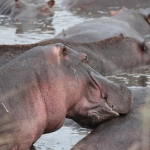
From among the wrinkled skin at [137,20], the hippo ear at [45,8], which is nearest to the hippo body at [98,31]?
the wrinkled skin at [137,20]

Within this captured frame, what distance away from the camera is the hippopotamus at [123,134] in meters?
4.73

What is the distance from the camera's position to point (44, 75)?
444cm

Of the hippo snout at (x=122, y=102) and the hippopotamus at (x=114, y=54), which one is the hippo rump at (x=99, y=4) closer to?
the hippopotamus at (x=114, y=54)

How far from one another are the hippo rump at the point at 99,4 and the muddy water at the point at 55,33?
238 millimetres

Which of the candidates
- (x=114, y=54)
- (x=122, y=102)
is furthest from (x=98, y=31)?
(x=122, y=102)

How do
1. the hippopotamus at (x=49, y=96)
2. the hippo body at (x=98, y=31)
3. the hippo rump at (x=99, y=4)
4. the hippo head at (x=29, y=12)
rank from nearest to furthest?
the hippopotamus at (x=49, y=96), the hippo body at (x=98, y=31), the hippo head at (x=29, y=12), the hippo rump at (x=99, y=4)

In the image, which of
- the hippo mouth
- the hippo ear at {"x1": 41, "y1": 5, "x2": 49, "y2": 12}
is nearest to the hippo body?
the hippo ear at {"x1": 41, "y1": 5, "x2": 49, "y2": 12}

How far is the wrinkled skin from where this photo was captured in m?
11.2

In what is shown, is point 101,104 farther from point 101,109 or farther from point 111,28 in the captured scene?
point 111,28

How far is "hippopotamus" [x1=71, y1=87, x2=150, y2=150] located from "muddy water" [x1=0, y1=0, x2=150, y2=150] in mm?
417

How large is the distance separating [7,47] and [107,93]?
1.42m

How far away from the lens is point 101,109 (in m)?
4.78

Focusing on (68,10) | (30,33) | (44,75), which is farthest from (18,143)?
(68,10)

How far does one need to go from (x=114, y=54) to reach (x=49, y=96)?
4211 millimetres
